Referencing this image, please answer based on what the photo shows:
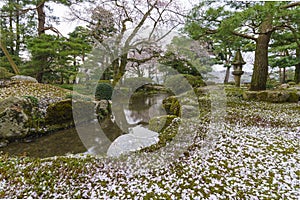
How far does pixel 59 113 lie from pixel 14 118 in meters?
1.02

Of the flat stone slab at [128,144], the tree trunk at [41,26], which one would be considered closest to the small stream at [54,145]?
the flat stone slab at [128,144]

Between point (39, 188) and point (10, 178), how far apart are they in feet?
1.66

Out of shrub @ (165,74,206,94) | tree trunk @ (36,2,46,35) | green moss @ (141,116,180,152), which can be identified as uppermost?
tree trunk @ (36,2,46,35)

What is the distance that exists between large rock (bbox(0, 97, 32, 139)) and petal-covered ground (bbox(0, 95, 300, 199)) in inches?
52.7

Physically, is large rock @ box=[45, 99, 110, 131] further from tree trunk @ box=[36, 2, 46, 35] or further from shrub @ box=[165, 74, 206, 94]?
tree trunk @ box=[36, 2, 46, 35]

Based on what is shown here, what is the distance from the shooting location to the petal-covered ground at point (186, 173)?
1877mm

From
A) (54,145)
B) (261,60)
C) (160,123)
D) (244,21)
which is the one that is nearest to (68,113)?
(54,145)

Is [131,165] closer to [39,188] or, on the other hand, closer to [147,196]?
[147,196]

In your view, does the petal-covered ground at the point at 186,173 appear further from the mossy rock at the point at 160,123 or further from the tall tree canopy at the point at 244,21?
the tall tree canopy at the point at 244,21

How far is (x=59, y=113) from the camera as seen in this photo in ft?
15.2

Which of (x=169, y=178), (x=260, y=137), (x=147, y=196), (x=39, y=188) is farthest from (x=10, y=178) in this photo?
(x=260, y=137)

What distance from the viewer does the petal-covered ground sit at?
6.16 ft

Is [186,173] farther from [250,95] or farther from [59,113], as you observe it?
[250,95]

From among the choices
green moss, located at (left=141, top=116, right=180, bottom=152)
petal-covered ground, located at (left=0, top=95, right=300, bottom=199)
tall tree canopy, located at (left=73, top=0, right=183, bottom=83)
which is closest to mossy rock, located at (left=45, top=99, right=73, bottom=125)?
petal-covered ground, located at (left=0, top=95, right=300, bottom=199)
